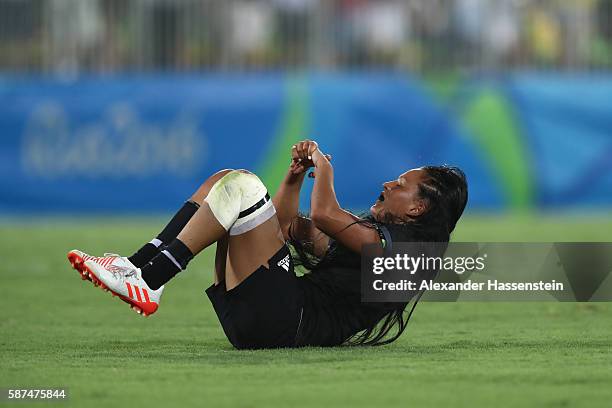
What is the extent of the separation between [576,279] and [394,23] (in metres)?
12.9

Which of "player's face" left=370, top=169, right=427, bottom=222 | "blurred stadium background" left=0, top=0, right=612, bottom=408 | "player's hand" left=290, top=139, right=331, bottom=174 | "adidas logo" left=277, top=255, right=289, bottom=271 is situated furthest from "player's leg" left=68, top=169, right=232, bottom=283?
"blurred stadium background" left=0, top=0, right=612, bottom=408

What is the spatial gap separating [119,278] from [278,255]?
2.89 ft

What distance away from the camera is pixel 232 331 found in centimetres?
675

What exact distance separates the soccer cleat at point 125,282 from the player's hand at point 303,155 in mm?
1182

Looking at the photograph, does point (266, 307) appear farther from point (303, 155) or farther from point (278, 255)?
point (303, 155)

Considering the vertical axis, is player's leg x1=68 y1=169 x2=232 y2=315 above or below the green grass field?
above

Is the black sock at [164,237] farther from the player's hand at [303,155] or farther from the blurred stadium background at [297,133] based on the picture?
the blurred stadium background at [297,133]

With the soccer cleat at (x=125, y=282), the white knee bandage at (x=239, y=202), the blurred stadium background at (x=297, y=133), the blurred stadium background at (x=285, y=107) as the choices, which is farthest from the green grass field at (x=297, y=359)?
the blurred stadium background at (x=297, y=133)

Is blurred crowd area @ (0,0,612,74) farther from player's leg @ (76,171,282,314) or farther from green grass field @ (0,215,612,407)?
player's leg @ (76,171,282,314)

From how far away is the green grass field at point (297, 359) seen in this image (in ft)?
17.2

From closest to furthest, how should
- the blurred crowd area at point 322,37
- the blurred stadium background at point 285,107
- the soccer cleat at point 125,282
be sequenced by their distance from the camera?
the soccer cleat at point 125,282
the blurred stadium background at point 285,107
the blurred crowd area at point 322,37

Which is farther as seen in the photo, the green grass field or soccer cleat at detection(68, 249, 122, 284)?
soccer cleat at detection(68, 249, 122, 284)

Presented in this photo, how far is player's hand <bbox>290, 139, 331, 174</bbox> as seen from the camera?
7070 mm

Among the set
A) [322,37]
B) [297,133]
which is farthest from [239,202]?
[322,37]
